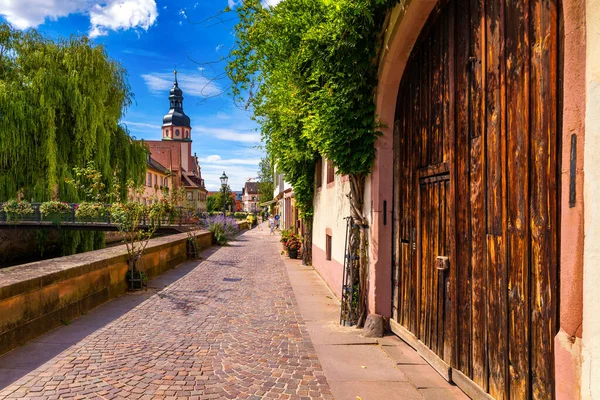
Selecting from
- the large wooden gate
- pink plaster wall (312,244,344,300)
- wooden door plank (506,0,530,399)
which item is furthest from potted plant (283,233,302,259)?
wooden door plank (506,0,530,399)

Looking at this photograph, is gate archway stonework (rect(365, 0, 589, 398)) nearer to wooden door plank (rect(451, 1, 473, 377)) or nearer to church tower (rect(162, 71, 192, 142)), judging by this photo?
wooden door plank (rect(451, 1, 473, 377))

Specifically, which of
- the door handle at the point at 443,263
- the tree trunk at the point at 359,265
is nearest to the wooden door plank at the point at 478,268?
the door handle at the point at 443,263

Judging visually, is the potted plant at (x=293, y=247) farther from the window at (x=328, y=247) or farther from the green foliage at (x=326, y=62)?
the green foliage at (x=326, y=62)

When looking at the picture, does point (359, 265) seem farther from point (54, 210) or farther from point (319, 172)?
point (54, 210)

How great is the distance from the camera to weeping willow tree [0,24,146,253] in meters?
16.2

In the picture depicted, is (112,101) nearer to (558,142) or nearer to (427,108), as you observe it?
(427,108)

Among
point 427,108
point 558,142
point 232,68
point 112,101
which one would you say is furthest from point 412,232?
point 112,101

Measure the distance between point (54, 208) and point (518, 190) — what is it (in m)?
18.2

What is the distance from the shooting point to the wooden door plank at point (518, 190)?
267cm

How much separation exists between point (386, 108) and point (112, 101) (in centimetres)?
1786

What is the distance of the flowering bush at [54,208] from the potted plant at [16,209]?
56 centimetres

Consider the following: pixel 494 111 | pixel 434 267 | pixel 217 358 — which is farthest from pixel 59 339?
pixel 494 111

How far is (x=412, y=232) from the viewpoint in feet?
15.8

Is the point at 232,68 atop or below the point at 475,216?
atop
